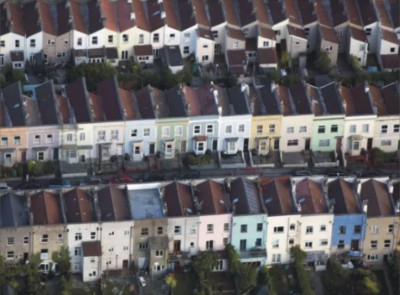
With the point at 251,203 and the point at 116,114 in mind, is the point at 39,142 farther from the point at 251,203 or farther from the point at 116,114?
the point at 251,203

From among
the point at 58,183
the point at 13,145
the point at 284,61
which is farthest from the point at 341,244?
the point at 13,145

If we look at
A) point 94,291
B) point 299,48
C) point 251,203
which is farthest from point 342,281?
point 299,48

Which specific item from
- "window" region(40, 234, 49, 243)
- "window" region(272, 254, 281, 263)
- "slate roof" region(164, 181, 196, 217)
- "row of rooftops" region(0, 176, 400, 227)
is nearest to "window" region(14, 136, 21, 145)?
"row of rooftops" region(0, 176, 400, 227)

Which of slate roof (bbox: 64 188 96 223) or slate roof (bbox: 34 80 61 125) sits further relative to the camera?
slate roof (bbox: 34 80 61 125)

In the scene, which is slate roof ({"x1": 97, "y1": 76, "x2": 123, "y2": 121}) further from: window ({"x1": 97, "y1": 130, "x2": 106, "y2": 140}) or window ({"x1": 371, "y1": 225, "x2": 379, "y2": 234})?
window ({"x1": 371, "y1": 225, "x2": 379, "y2": 234})

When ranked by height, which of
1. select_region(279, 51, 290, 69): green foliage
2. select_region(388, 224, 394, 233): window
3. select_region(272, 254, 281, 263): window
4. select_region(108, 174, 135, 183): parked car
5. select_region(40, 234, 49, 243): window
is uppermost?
select_region(279, 51, 290, 69): green foliage

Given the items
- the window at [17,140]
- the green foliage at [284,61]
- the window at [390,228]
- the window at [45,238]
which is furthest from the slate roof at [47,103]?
the window at [390,228]
